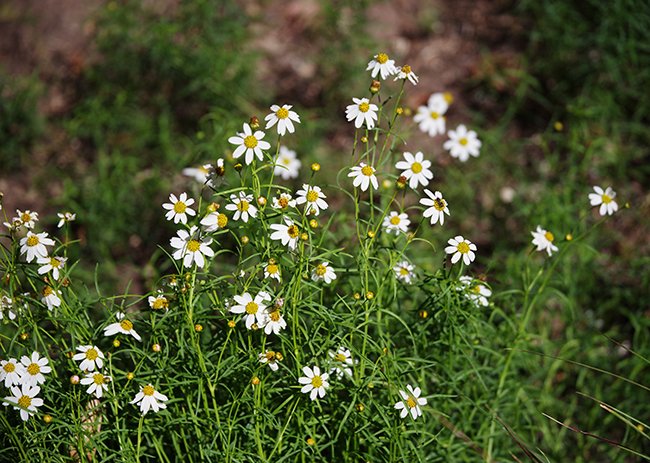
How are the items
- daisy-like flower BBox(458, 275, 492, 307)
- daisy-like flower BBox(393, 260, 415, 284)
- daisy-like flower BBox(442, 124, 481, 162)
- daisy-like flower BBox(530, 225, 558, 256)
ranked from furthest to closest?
daisy-like flower BBox(442, 124, 481, 162) → daisy-like flower BBox(530, 225, 558, 256) → daisy-like flower BBox(393, 260, 415, 284) → daisy-like flower BBox(458, 275, 492, 307)

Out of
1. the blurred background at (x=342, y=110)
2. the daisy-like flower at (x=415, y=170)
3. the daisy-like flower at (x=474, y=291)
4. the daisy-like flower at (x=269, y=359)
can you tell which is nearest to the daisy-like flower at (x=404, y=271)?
the daisy-like flower at (x=474, y=291)

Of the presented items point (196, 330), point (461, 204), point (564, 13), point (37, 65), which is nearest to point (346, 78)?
point (461, 204)

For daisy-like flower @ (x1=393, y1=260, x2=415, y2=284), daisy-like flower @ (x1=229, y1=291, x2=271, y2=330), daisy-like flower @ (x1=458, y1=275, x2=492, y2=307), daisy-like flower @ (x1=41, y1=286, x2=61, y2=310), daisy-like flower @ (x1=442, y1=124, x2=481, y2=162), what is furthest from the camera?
daisy-like flower @ (x1=442, y1=124, x2=481, y2=162)

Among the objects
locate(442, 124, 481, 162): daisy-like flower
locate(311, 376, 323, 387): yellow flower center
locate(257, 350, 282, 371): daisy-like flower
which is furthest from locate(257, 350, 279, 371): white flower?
locate(442, 124, 481, 162): daisy-like flower

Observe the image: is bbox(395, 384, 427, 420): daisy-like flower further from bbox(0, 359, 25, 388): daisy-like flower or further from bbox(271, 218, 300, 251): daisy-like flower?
bbox(0, 359, 25, 388): daisy-like flower

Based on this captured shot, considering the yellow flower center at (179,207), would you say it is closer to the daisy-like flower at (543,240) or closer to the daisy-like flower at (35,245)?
the daisy-like flower at (35,245)

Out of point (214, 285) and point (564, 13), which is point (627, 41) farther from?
point (214, 285)
